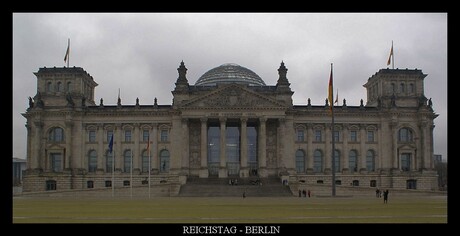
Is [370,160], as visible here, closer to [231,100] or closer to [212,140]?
[231,100]

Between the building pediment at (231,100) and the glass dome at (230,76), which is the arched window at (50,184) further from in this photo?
the glass dome at (230,76)

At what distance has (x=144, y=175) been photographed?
10038cm

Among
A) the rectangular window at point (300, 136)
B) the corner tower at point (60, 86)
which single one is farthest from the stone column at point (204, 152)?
the corner tower at point (60, 86)

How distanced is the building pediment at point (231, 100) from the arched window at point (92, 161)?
19.9m

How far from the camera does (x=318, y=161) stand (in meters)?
103

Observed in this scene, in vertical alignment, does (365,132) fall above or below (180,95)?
below

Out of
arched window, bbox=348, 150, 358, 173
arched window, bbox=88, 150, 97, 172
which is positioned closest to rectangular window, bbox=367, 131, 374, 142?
arched window, bbox=348, 150, 358, 173

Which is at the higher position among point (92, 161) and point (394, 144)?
point (394, 144)

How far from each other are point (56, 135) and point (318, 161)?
4894 centimetres

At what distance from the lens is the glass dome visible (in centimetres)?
11575

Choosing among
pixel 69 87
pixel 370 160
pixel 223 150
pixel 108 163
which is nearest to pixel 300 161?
pixel 370 160

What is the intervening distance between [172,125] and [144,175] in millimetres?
10411
